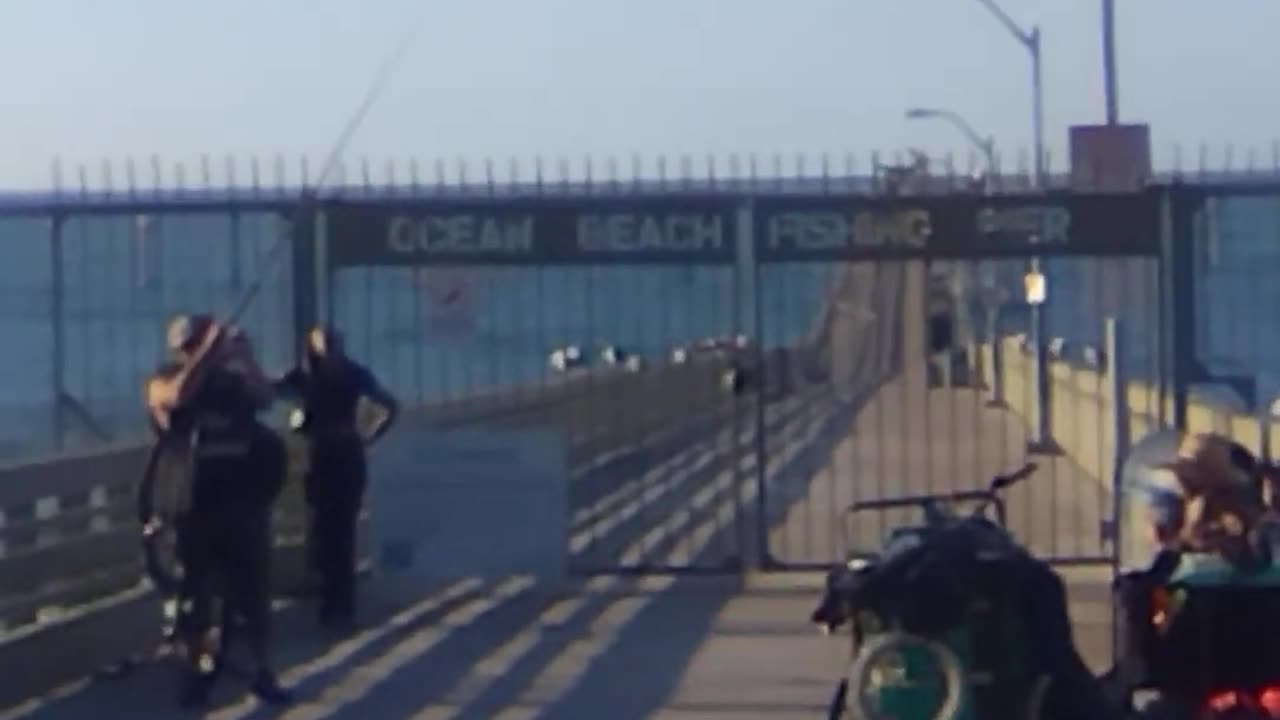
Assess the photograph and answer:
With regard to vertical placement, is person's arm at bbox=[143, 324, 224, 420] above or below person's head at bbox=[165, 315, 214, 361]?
below

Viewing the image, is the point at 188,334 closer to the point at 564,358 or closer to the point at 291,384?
the point at 291,384

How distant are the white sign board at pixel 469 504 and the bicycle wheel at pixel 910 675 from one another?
39.1ft

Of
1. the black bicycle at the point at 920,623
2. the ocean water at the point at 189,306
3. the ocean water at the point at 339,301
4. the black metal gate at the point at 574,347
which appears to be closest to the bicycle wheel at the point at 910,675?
the black bicycle at the point at 920,623

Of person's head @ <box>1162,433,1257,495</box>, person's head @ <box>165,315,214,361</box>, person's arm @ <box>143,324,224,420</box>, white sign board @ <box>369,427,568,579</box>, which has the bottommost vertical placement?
white sign board @ <box>369,427,568,579</box>

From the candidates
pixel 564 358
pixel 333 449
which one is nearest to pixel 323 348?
pixel 333 449

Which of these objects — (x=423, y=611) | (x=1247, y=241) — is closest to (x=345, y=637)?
(x=423, y=611)

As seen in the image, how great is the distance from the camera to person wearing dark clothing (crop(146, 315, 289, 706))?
14945 mm

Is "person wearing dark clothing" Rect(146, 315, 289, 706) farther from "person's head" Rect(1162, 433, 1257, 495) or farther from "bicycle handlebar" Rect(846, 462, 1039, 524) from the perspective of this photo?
"person's head" Rect(1162, 433, 1257, 495)

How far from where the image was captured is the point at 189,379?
593 inches

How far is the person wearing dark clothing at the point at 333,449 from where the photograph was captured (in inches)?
733

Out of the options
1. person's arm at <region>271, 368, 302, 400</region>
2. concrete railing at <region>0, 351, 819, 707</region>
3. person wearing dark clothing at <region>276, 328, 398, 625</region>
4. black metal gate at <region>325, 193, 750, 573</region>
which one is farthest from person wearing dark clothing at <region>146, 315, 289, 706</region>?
black metal gate at <region>325, 193, 750, 573</region>

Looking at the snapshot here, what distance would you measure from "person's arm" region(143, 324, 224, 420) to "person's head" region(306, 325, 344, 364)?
3.38 m

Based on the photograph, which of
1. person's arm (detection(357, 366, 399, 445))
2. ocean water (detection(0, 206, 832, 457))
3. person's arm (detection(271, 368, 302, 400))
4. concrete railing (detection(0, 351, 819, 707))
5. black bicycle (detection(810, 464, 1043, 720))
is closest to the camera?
black bicycle (detection(810, 464, 1043, 720))

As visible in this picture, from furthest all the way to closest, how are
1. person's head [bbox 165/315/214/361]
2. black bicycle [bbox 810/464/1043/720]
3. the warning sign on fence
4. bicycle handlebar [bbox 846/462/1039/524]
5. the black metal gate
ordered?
the warning sign on fence, the black metal gate, person's head [bbox 165/315/214/361], bicycle handlebar [bbox 846/462/1039/524], black bicycle [bbox 810/464/1043/720]
